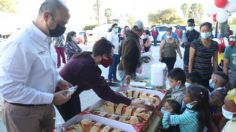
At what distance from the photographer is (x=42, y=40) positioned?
1717 mm

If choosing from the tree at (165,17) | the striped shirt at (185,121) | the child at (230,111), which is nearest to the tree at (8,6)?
the tree at (165,17)

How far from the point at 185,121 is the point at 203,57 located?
148 centimetres

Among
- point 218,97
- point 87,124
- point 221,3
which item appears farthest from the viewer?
point 221,3

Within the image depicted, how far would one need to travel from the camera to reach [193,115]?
214 cm

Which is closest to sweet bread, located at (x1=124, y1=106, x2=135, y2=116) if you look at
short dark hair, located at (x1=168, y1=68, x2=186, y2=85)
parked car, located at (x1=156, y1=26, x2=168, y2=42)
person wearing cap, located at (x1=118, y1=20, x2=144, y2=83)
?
short dark hair, located at (x1=168, y1=68, x2=186, y2=85)

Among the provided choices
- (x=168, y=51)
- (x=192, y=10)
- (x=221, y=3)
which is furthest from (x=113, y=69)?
(x=192, y=10)

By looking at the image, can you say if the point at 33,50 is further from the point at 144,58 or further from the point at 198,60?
the point at 144,58

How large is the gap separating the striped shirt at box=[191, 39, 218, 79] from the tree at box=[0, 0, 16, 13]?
89.8ft

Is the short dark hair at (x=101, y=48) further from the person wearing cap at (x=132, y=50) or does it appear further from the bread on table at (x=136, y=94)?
the person wearing cap at (x=132, y=50)

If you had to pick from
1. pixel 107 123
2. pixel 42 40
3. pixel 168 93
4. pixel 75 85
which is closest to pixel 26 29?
pixel 42 40

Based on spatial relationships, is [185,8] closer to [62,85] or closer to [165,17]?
[165,17]

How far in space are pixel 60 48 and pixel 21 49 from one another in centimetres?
707

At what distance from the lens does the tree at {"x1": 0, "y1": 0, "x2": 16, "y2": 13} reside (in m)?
27.5

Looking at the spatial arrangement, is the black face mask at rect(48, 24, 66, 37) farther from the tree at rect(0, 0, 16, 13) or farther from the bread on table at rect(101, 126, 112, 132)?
the tree at rect(0, 0, 16, 13)
